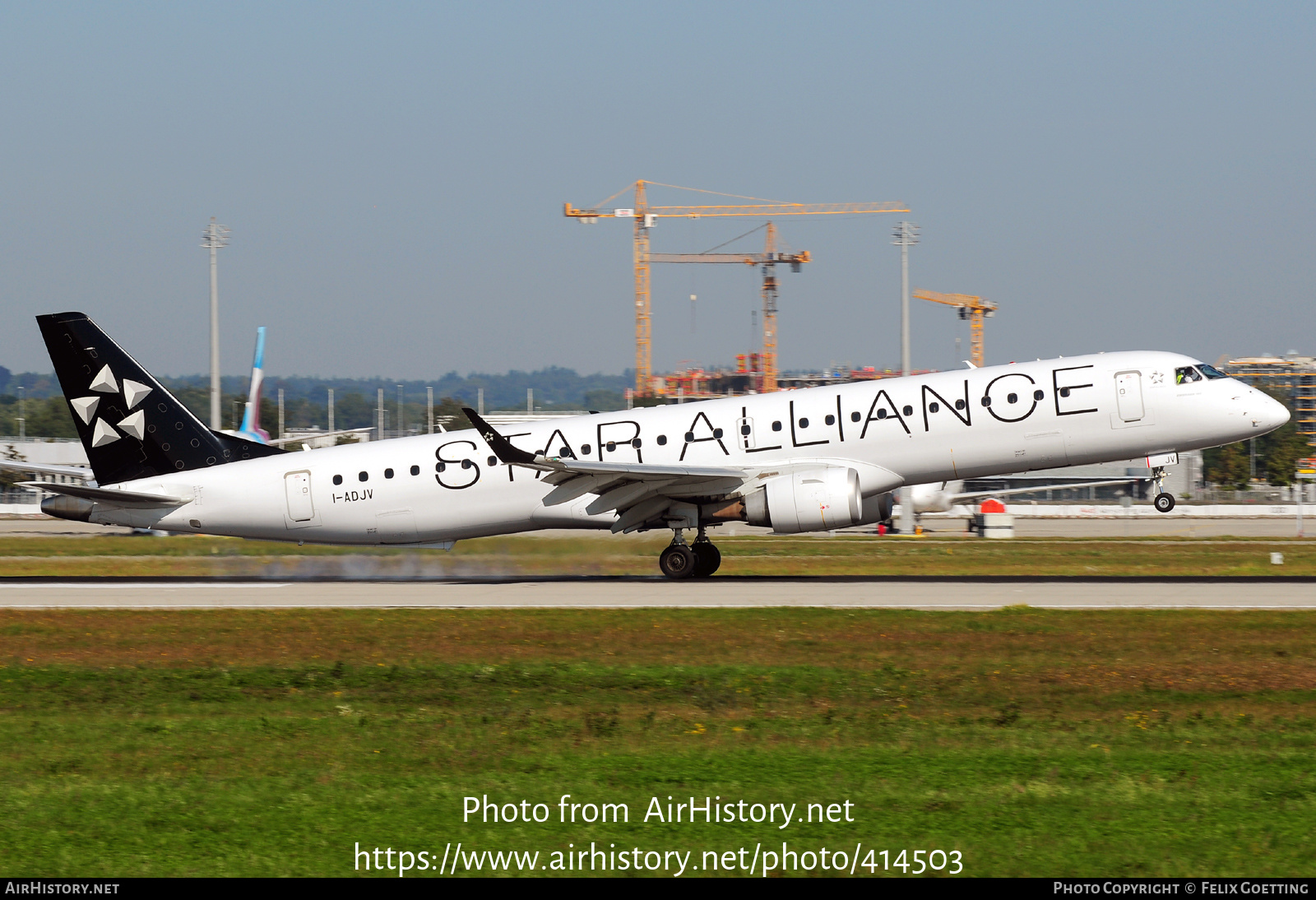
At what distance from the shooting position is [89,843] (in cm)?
896

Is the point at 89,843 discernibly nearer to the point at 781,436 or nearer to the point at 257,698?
the point at 257,698

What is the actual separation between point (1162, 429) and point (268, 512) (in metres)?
20.9

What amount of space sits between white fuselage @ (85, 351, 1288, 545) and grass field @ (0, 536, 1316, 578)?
5.35 ft

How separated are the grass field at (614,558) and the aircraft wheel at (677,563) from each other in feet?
5.09

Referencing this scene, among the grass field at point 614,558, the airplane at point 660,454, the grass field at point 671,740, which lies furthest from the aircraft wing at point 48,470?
the grass field at point 671,740

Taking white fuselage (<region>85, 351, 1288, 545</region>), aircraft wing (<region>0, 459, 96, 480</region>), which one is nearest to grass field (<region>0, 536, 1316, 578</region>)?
white fuselage (<region>85, 351, 1288, 545</region>)

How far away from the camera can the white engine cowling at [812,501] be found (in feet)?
89.7

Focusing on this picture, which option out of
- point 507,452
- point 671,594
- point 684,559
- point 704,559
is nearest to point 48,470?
point 507,452

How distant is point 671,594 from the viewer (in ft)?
86.9

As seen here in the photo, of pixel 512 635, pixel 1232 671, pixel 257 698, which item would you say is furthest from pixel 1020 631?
pixel 257 698

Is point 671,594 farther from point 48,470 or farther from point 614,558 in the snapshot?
point 48,470

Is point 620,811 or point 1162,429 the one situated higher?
point 1162,429

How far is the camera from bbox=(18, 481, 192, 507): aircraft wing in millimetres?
28906

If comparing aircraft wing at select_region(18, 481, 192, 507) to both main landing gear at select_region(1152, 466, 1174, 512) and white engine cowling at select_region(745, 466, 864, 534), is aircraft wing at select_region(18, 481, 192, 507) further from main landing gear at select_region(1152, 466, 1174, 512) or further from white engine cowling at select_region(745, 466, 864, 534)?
main landing gear at select_region(1152, 466, 1174, 512)
